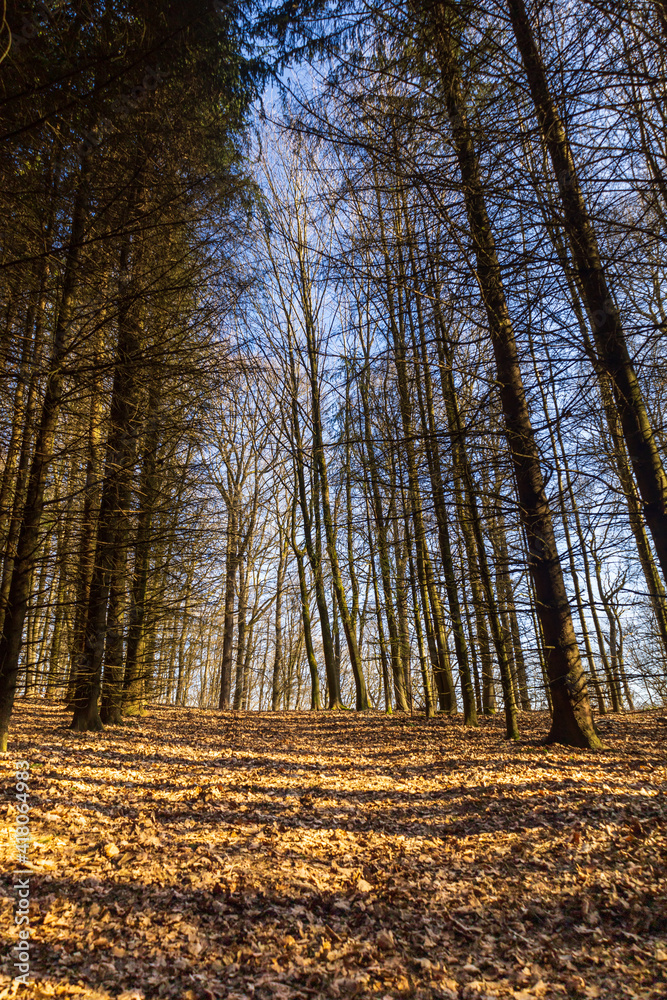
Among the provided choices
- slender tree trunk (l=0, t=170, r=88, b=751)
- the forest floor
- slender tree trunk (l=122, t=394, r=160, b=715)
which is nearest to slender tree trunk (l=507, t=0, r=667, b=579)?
the forest floor

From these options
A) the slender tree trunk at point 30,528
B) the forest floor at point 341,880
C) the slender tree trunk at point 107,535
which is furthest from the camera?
the slender tree trunk at point 107,535

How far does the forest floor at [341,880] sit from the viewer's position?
2.54m

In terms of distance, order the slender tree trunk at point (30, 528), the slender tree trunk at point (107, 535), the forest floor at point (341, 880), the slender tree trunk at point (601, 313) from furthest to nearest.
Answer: the slender tree trunk at point (107, 535)
the slender tree trunk at point (30, 528)
the slender tree trunk at point (601, 313)
the forest floor at point (341, 880)

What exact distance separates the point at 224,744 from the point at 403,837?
465 cm

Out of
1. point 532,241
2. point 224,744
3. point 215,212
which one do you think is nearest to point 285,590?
point 224,744

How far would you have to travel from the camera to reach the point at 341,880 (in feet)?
11.5

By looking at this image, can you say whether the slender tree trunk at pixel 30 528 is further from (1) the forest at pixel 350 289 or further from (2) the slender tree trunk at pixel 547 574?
(2) the slender tree trunk at pixel 547 574

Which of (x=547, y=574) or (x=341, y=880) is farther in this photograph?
(x=547, y=574)

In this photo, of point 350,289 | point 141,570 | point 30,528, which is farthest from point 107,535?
point 350,289

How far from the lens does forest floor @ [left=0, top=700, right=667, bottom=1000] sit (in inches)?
100

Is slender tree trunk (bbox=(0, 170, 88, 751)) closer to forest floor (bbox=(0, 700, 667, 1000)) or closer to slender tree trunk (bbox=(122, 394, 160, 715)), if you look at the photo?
forest floor (bbox=(0, 700, 667, 1000))

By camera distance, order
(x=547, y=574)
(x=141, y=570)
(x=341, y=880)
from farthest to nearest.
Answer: (x=141, y=570) → (x=547, y=574) → (x=341, y=880)

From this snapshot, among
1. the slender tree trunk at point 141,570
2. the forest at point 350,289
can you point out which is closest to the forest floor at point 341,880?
the forest at point 350,289

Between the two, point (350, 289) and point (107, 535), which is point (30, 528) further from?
point (350, 289)
